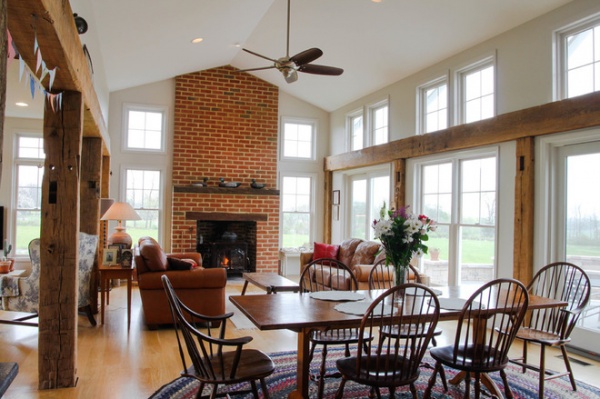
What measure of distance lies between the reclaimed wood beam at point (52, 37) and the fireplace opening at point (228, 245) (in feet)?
16.4

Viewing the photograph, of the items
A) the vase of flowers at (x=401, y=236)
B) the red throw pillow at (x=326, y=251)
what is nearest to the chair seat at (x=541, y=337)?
the vase of flowers at (x=401, y=236)

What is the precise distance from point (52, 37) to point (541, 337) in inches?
140

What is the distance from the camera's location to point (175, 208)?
7.92 meters

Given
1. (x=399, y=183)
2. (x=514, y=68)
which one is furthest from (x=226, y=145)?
(x=514, y=68)

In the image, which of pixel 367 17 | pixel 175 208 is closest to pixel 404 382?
pixel 367 17

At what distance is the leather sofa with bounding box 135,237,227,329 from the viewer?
15.3 feet

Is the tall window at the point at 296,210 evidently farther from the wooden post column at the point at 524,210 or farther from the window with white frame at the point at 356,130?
the wooden post column at the point at 524,210

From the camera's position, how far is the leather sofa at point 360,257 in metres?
5.51

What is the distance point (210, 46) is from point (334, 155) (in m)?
3.00

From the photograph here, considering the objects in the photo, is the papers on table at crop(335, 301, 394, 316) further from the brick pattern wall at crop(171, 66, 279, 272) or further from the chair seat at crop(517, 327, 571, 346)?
the brick pattern wall at crop(171, 66, 279, 272)

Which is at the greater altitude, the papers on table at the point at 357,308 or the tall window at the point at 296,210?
the tall window at the point at 296,210

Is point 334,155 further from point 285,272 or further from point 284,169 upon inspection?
point 285,272

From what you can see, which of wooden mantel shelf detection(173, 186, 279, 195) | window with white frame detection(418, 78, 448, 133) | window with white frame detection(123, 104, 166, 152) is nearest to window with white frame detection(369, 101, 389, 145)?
window with white frame detection(418, 78, 448, 133)

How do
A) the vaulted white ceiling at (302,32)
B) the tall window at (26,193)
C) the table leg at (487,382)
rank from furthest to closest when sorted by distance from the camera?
the tall window at (26,193) → the vaulted white ceiling at (302,32) → the table leg at (487,382)
